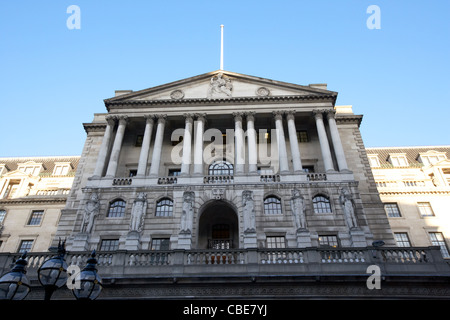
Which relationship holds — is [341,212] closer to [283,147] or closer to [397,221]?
[283,147]

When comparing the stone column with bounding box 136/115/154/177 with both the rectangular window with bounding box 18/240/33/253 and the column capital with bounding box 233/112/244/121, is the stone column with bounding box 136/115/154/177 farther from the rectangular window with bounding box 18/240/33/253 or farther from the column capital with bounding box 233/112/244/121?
the rectangular window with bounding box 18/240/33/253

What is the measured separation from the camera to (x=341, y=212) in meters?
26.9

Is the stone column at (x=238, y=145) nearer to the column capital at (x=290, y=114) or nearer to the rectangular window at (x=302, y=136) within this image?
the column capital at (x=290, y=114)

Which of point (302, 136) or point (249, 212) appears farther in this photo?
point (302, 136)

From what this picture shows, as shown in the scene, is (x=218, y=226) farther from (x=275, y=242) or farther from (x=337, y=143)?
(x=337, y=143)

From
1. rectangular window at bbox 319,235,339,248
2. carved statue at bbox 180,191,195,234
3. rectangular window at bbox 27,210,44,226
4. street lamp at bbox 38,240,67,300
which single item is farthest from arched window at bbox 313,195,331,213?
rectangular window at bbox 27,210,44,226

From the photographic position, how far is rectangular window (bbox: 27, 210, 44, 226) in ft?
140

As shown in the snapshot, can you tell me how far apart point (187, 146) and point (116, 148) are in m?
7.10

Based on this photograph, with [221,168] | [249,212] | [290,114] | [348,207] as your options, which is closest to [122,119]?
[221,168]

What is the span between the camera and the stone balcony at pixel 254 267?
62.4 feet

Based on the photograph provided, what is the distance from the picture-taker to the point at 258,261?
20.4 meters

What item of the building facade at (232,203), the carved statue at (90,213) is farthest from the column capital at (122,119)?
the carved statue at (90,213)

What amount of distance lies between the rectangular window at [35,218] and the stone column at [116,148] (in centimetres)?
1869
